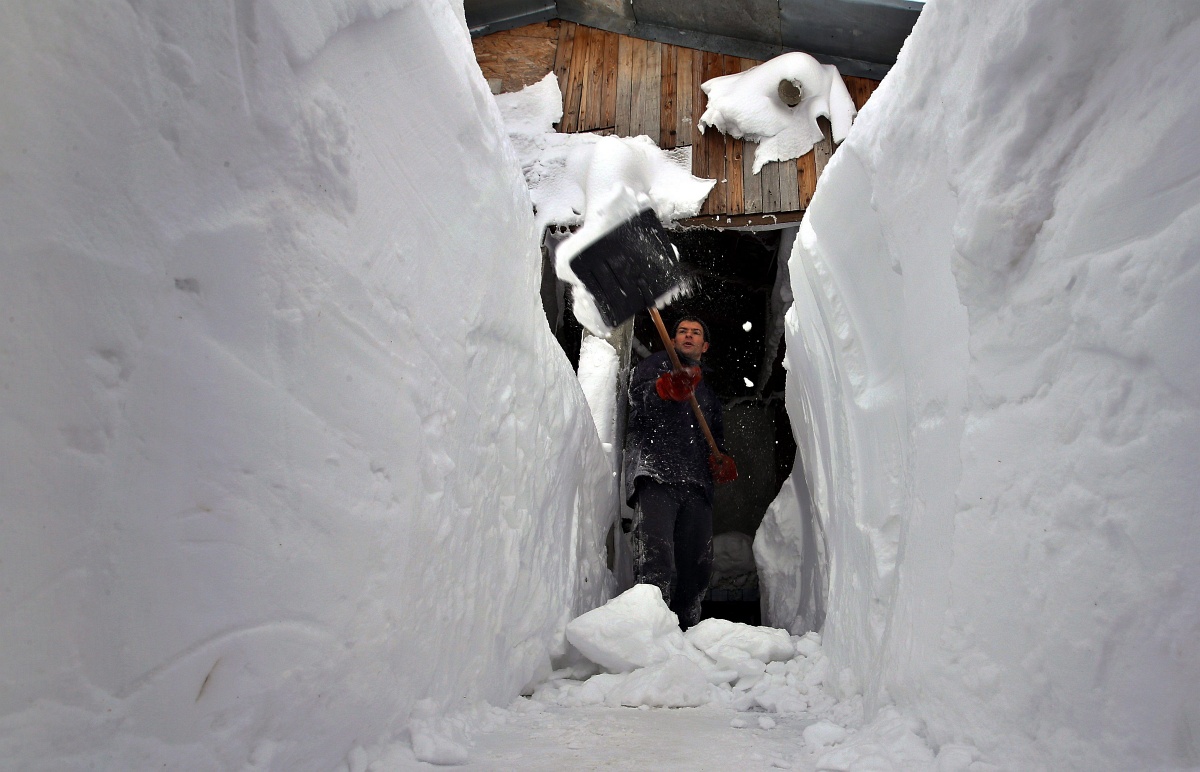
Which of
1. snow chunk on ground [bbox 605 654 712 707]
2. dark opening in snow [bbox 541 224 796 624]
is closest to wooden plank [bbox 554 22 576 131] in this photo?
dark opening in snow [bbox 541 224 796 624]

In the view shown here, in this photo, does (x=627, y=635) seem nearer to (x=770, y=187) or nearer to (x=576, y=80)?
(x=770, y=187)

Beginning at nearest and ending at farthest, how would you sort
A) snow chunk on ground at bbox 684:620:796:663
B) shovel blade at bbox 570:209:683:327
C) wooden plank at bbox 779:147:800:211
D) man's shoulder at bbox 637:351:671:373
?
snow chunk on ground at bbox 684:620:796:663, shovel blade at bbox 570:209:683:327, man's shoulder at bbox 637:351:671:373, wooden plank at bbox 779:147:800:211

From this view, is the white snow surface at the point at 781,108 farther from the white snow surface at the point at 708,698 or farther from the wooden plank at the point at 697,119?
the white snow surface at the point at 708,698

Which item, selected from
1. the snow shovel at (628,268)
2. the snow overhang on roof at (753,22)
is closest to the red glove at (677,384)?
the snow shovel at (628,268)

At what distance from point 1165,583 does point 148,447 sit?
1.15m

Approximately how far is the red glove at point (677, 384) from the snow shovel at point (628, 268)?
0.66 meters

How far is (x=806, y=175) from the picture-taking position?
5.01 meters

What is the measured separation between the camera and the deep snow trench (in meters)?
0.80

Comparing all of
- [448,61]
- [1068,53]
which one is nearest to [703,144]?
[448,61]

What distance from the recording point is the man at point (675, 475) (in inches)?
153

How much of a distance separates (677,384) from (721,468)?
620 mm

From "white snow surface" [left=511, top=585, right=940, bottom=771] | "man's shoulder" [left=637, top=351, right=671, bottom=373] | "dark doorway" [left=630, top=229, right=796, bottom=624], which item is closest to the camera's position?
"white snow surface" [left=511, top=585, right=940, bottom=771]

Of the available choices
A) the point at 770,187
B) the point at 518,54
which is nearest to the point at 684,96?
the point at 770,187

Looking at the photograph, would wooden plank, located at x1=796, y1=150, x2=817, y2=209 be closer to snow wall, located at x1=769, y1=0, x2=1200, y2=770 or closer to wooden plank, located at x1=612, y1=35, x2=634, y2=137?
wooden plank, located at x1=612, y1=35, x2=634, y2=137
